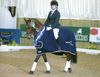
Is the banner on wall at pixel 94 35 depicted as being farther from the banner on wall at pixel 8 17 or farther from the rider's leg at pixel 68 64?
the rider's leg at pixel 68 64

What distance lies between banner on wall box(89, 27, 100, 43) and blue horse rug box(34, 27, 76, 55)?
4972mm

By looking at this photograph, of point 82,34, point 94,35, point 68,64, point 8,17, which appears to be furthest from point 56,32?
point 8,17

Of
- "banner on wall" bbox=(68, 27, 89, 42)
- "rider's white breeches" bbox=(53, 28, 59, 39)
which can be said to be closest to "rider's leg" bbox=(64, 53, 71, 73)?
"rider's white breeches" bbox=(53, 28, 59, 39)

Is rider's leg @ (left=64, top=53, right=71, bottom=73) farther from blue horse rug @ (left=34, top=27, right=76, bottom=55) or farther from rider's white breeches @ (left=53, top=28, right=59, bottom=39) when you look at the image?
rider's white breeches @ (left=53, top=28, right=59, bottom=39)

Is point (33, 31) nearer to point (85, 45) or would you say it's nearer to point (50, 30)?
point (50, 30)

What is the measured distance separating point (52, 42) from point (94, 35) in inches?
213

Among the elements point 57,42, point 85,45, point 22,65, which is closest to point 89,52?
point 85,45

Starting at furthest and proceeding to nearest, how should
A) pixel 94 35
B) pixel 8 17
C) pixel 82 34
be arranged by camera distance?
pixel 8 17 → pixel 82 34 → pixel 94 35

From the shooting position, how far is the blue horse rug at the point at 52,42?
7.12 metres

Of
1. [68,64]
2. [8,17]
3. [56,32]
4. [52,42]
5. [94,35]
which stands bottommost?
[68,64]

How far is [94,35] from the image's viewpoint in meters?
12.4

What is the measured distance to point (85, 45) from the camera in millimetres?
12609

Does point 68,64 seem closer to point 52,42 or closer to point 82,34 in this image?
point 52,42

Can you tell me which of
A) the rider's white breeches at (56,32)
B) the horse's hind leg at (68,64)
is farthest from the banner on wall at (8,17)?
the rider's white breeches at (56,32)
